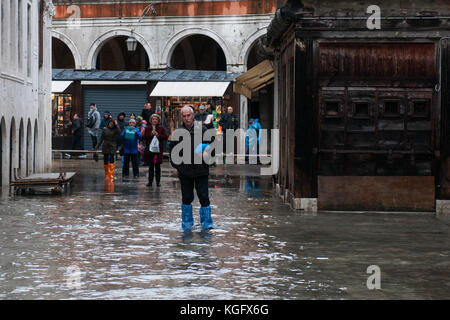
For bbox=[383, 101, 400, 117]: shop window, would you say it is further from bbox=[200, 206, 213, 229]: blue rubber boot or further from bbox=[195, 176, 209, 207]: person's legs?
bbox=[200, 206, 213, 229]: blue rubber boot

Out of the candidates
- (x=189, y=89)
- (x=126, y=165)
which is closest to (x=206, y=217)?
(x=126, y=165)

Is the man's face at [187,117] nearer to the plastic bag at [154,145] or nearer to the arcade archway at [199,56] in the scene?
the plastic bag at [154,145]

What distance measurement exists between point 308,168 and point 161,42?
22.7 m

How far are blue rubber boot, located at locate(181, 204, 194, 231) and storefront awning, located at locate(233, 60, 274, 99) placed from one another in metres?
10.7

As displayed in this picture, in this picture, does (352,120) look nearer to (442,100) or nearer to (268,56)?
(442,100)

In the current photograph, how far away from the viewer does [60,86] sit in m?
37.0

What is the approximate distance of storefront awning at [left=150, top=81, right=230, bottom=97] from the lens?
35.2m

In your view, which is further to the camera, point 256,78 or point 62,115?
point 62,115

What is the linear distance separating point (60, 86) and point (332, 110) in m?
23.5

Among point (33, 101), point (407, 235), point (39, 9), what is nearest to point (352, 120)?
point (407, 235)

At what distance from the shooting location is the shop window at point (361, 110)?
15.2 meters

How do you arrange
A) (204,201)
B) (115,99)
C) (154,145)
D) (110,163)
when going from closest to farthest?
(204,201), (154,145), (110,163), (115,99)

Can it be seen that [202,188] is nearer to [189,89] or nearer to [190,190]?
[190,190]
